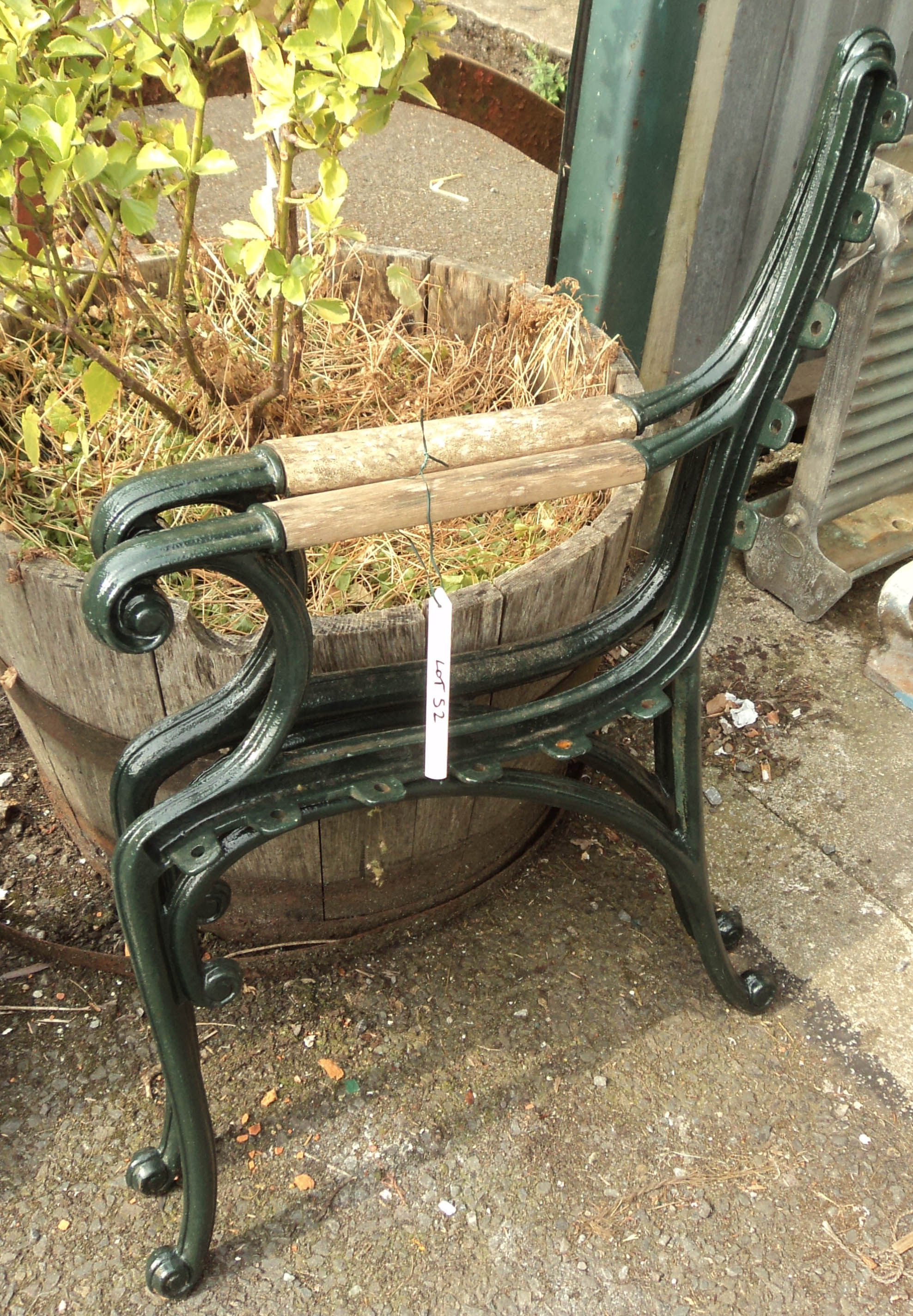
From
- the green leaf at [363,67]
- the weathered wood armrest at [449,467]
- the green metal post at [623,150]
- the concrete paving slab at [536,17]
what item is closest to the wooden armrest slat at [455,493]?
the weathered wood armrest at [449,467]

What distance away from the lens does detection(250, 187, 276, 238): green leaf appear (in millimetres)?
1561

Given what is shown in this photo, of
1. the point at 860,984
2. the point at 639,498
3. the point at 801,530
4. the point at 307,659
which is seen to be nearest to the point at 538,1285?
the point at 860,984

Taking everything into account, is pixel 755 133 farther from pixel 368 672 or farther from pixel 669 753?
pixel 368 672

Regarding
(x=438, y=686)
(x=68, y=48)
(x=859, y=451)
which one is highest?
(x=68, y=48)

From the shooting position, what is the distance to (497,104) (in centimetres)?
290

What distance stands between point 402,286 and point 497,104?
1042 mm

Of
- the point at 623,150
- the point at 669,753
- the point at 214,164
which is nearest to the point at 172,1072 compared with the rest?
the point at 669,753

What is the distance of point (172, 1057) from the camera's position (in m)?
1.39

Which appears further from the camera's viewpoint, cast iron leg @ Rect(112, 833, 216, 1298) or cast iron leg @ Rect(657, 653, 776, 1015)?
cast iron leg @ Rect(657, 653, 776, 1015)

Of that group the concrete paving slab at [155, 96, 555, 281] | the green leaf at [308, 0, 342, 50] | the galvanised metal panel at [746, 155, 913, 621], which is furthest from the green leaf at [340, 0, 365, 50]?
the concrete paving slab at [155, 96, 555, 281]

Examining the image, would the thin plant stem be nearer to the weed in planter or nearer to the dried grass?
the dried grass

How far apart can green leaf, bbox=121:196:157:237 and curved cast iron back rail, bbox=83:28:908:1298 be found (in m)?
0.68

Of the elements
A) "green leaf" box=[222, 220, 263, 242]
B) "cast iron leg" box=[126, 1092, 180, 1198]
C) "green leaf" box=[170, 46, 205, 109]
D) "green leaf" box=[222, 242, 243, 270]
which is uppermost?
"green leaf" box=[170, 46, 205, 109]

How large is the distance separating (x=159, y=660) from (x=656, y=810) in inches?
29.5
